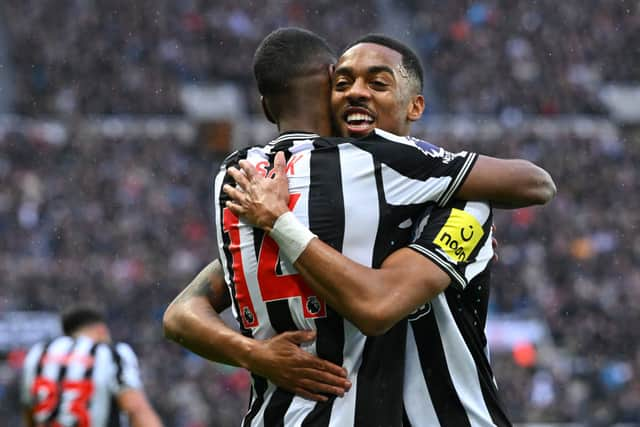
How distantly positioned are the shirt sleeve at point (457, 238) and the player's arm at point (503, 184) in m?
0.05

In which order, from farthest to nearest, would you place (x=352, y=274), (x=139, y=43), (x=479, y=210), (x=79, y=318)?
(x=139, y=43)
(x=79, y=318)
(x=479, y=210)
(x=352, y=274)

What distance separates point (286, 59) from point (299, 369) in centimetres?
102

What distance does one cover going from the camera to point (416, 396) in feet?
12.3

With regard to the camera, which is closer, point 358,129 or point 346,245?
point 346,245

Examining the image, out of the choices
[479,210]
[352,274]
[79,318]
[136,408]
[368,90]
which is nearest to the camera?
[352,274]

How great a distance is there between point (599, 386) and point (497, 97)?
1024 cm

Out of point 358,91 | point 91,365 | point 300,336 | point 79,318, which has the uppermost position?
point 358,91

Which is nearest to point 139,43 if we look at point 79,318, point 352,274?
point 79,318

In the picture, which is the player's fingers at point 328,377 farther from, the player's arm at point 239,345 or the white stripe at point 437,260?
the white stripe at point 437,260

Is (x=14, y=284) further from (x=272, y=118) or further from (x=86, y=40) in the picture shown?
(x=272, y=118)

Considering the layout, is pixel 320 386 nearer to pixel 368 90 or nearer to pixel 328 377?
pixel 328 377

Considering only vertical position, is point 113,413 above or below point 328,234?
below

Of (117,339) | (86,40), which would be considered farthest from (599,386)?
(86,40)

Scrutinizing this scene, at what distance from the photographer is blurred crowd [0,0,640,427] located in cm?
1878
